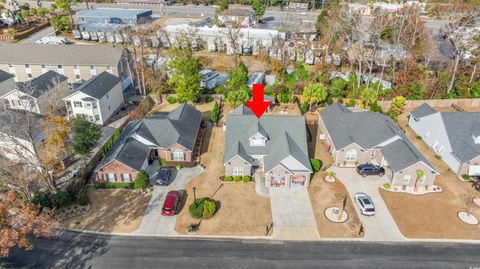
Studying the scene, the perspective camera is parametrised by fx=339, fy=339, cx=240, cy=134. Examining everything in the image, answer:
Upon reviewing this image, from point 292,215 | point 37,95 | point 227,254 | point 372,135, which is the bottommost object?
point 227,254

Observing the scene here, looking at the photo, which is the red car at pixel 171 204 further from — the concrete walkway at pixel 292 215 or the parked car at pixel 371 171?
the parked car at pixel 371 171

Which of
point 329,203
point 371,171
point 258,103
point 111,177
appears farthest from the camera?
point 258,103

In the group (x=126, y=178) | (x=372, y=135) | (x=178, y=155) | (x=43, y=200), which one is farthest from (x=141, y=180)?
(x=372, y=135)

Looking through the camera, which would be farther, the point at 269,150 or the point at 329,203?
the point at 269,150

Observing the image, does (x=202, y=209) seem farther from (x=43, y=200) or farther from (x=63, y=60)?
(x=63, y=60)

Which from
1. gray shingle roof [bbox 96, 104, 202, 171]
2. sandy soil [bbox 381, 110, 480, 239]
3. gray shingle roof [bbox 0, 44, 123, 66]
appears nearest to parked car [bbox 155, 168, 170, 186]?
gray shingle roof [bbox 96, 104, 202, 171]

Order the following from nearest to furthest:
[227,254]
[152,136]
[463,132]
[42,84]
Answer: [227,254], [463,132], [152,136], [42,84]

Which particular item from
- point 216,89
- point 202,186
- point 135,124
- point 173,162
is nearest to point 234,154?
point 202,186

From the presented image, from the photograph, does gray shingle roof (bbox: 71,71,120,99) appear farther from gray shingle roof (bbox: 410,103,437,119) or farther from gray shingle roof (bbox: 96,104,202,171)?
gray shingle roof (bbox: 410,103,437,119)

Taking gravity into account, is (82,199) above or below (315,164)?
below
